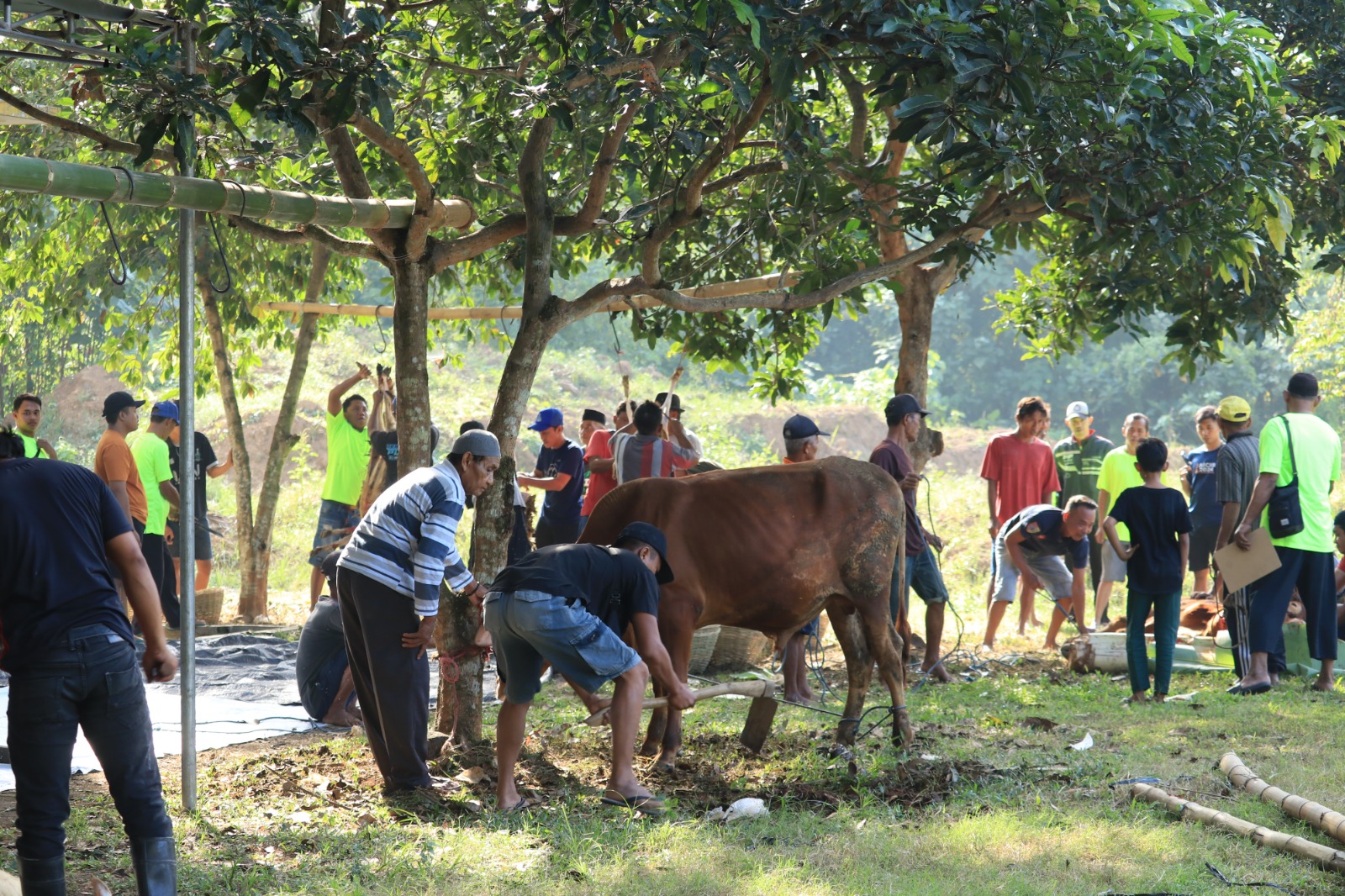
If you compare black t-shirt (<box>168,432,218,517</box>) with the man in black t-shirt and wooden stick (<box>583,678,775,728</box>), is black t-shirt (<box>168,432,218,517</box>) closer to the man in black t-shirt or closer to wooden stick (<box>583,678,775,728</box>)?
wooden stick (<box>583,678,775,728</box>)

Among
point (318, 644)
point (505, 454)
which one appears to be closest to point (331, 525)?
point (318, 644)

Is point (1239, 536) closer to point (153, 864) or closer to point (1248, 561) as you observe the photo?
point (1248, 561)

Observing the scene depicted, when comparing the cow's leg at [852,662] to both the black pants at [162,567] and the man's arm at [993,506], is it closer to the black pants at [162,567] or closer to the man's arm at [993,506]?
the man's arm at [993,506]

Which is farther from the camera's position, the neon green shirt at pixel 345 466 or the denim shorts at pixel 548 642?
the neon green shirt at pixel 345 466

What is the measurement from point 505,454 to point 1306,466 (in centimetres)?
547

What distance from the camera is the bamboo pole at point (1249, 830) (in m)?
4.70

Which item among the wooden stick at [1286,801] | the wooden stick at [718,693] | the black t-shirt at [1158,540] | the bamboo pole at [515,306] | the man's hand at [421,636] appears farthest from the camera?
the bamboo pole at [515,306]

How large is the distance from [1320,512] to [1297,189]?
2661 mm

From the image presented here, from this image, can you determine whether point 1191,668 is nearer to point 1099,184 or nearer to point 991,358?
point 1099,184

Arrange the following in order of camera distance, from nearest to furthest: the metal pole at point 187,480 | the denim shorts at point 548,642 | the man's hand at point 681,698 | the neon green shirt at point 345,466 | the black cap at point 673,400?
the metal pole at point 187,480
the denim shorts at point 548,642
the man's hand at point 681,698
the black cap at point 673,400
the neon green shirt at point 345,466

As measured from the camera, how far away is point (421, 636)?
5.66m

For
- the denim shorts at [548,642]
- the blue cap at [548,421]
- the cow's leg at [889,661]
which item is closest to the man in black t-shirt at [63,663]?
the denim shorts at [548,642]

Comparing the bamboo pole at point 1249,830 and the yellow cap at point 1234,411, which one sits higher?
the yellow cap at point 1234,411

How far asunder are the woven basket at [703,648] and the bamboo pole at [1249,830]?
388cm
